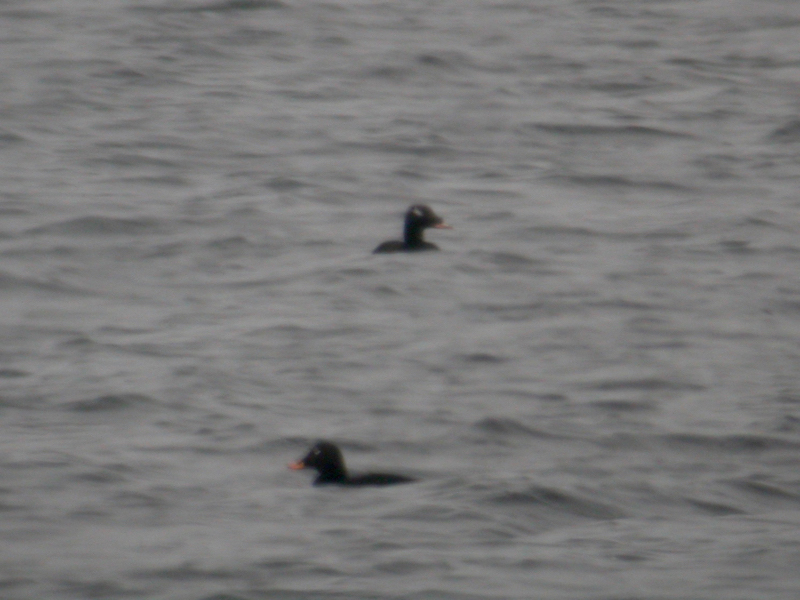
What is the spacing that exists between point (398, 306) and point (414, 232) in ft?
5.83

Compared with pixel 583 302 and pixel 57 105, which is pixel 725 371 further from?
pixel 57 105

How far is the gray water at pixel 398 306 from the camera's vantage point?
9.62 m

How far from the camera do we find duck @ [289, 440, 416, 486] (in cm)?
1057

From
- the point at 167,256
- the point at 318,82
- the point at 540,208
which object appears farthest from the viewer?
the point at 318,82

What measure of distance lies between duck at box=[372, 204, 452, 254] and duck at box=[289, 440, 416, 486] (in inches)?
228

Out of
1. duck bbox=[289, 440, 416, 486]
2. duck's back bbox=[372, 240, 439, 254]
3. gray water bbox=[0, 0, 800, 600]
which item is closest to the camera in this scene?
gray water bbox=[0, 0, 800, 600]

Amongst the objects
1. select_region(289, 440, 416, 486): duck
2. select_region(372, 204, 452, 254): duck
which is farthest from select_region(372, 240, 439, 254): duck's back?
select_region(289, 440, 416, 486): duck

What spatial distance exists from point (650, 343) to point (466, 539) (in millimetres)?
4450

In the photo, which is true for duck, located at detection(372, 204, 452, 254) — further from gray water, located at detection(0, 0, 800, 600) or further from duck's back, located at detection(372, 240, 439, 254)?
gray water, located at detection(0, 0, 800, 600)

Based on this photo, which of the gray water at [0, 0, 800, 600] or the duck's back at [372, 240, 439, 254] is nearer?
the gray water at [0, 0, 800, 600]

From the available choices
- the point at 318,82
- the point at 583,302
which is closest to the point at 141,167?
the point at 318,82

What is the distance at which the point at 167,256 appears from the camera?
16219 mm

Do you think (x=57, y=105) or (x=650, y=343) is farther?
(x=57, y=105)

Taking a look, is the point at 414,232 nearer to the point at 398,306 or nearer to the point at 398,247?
the point at 398,247
